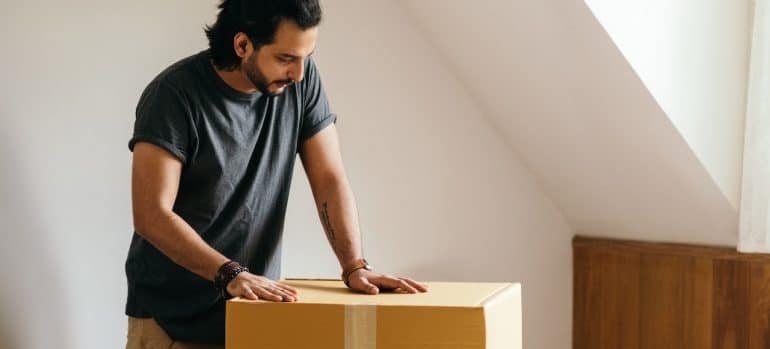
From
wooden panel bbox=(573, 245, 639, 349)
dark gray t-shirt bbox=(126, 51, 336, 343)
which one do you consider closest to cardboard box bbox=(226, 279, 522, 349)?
dark gray t-shirt bbox=(126, 51, 336, 343)

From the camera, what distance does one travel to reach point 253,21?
1.90 m

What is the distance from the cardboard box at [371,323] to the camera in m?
1.59

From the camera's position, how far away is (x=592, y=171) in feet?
10.3

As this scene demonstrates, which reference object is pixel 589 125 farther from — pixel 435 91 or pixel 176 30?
pixel 176 30

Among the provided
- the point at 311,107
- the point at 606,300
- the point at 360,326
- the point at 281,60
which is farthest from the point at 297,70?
Result: the point at 606,300

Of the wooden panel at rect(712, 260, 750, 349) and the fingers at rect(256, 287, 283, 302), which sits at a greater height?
the wooden panel at rect(712, 260, 750, 349)

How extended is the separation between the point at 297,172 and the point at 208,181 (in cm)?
92

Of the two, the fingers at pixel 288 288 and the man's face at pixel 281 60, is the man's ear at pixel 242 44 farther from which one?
the fingers at pixel 288 288

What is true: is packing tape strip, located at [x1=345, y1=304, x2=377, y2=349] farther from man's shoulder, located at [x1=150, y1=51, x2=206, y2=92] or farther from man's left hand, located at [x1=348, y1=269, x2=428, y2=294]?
man's shoulder, located at [x1=150, y1=51, x2=206, y2=92]

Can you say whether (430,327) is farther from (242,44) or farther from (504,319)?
(242,44)

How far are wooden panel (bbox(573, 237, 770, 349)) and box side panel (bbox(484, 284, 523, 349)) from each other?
1.35 metres

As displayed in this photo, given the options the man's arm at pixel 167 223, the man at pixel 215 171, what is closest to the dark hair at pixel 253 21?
the man at pixel 215 171

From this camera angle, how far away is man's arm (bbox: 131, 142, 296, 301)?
68.8 inches

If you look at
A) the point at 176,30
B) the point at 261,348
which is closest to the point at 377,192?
the point at 176,30
